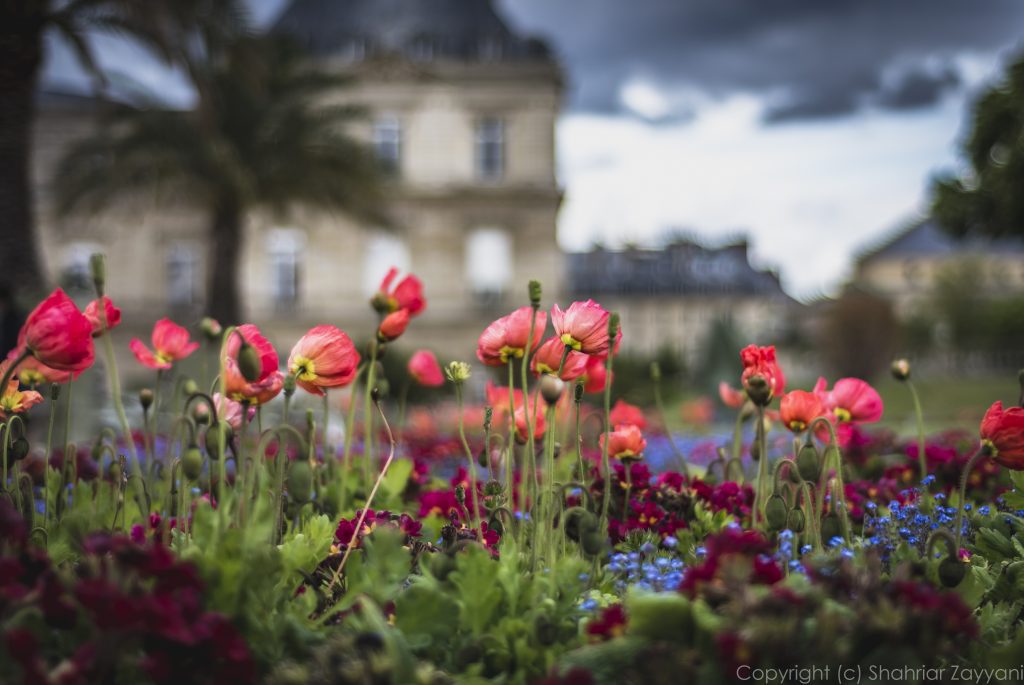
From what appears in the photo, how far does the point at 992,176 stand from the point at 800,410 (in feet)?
60.5

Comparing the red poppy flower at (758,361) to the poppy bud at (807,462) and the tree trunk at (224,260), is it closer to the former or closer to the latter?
the poppy bud at (807,462)

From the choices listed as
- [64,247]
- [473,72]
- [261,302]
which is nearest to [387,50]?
[473,72]

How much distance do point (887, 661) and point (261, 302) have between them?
2730 cm

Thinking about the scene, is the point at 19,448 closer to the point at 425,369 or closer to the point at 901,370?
the point at 425,369

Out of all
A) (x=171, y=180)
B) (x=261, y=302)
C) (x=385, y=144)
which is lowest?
(x=261, y=302)

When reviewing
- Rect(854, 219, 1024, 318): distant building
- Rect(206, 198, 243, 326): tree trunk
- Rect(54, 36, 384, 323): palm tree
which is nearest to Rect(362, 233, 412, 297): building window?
Rect(54, 36, 384, 323): palm tree

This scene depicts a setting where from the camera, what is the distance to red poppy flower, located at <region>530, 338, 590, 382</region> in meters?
2.32

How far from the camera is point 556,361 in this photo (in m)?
2.34

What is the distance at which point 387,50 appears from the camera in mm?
27953

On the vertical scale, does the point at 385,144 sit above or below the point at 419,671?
above

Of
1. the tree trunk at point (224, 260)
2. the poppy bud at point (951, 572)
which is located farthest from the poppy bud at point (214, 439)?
the tree trunk at point (224, 260)

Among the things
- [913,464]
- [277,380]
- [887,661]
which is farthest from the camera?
[913,464]

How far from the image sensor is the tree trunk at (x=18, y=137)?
8430 millimetres

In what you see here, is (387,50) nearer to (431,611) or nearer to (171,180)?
(171,180)
